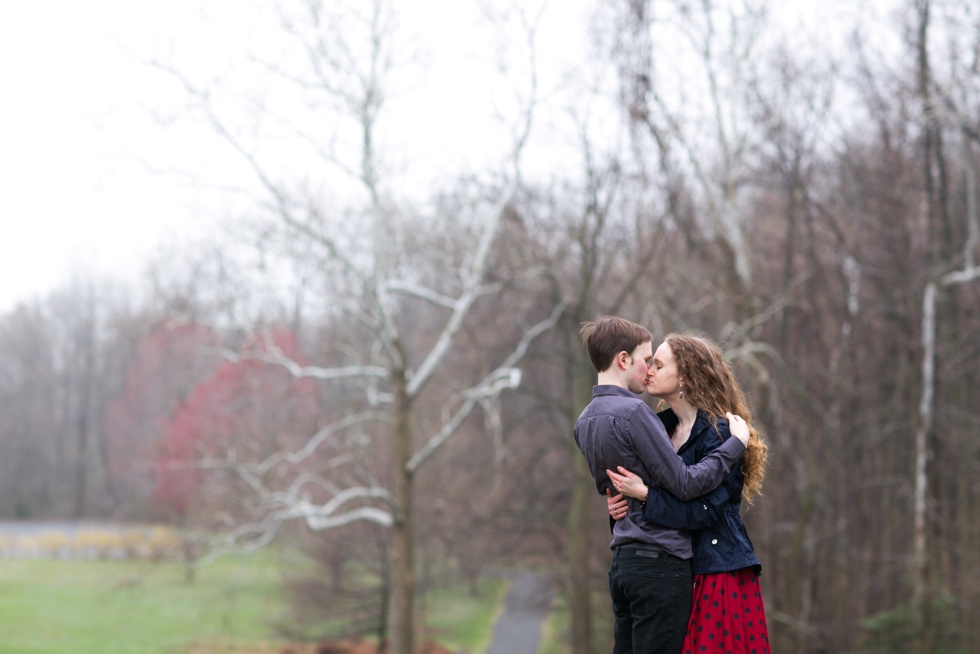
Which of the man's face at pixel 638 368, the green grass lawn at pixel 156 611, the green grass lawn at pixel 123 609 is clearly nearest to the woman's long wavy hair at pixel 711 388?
the man's face at pixel 638 368

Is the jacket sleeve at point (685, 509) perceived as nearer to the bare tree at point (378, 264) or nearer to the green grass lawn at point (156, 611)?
the bare tree at point (378, 264)

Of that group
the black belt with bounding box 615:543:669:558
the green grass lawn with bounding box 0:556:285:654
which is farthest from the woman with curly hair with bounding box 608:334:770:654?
the green grass lawn with bounding box 0:556:285:654

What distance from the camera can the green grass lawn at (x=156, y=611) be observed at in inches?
953

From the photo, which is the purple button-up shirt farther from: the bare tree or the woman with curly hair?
the bare tree

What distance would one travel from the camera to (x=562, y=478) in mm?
20406

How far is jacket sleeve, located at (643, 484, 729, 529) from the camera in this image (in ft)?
10.7

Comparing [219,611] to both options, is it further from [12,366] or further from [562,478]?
[12,366]

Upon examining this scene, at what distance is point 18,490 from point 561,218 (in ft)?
154

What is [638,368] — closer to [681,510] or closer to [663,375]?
[663,375]

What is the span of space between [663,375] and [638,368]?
0.09 meters

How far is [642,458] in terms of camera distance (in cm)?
327

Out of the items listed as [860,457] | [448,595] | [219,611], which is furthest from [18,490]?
[860,457]

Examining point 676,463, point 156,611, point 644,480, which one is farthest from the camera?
point 156,611

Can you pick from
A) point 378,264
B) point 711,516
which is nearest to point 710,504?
point 711,516
